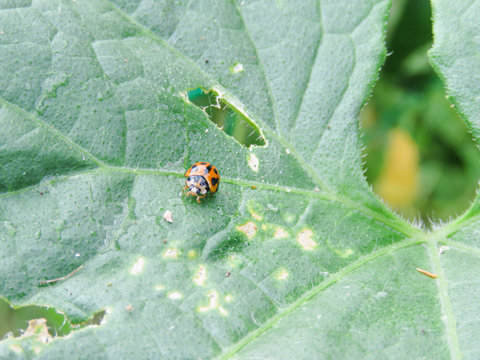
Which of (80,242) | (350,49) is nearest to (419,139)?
(350,49)

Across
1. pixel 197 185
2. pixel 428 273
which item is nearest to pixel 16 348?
pixel 197 185

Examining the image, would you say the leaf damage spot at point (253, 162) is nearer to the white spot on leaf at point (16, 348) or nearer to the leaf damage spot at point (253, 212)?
the leaf damage spot at point (253, 212)

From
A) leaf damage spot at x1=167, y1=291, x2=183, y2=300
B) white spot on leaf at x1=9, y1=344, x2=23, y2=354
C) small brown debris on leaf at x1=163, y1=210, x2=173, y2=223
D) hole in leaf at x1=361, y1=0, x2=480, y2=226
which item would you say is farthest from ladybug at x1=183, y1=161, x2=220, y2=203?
hole in leaf at x1=361, y1=0, x2=480, y2=226

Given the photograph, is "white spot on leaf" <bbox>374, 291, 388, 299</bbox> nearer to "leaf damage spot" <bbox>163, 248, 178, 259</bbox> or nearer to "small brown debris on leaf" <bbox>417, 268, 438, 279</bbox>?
"small brown debris on leaf" <bbox>417, 268, 438, 279</bbox>

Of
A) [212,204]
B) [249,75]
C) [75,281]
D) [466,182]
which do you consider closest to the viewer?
[75,281]

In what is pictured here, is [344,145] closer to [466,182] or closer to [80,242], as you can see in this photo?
[80,242]

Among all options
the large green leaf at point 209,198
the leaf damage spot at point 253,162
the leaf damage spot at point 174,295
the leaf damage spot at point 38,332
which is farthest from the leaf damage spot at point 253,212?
the leaf damage spot at point 38,332
